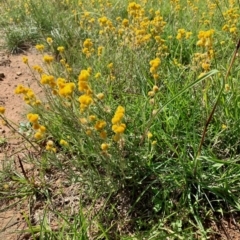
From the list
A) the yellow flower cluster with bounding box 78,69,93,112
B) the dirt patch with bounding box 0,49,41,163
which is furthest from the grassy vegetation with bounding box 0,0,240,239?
the dirt patch with bounding box 0,49,41,163

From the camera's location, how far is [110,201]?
66.2 inches

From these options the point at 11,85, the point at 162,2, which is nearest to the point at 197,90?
the point at 11,85

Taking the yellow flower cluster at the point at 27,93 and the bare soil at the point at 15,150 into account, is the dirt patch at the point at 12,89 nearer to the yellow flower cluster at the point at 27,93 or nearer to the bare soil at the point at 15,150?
the bare soil at the point at 15,150

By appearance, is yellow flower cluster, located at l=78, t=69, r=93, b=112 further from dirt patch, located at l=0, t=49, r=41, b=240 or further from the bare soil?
dirt patch, located at l=0, t=49, r=41, b=240

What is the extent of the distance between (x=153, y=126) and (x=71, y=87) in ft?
2.32

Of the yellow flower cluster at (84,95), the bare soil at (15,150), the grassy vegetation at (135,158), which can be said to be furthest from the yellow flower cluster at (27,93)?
the bare soil at (15,150)

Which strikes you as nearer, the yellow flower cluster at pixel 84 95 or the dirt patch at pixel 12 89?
the yellow flower cluster at pixel 84 95

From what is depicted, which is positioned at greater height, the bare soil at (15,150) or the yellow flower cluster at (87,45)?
the yellow flower cluster at (87,45)

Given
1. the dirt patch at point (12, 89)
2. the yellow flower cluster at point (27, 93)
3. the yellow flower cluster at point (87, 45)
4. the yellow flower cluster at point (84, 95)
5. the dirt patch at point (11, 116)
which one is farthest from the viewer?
the dirt patch at point (12, 89)

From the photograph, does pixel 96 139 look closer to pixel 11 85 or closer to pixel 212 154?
pixel 212 154

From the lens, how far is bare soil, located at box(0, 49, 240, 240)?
1542mm

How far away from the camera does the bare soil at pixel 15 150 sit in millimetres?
1542

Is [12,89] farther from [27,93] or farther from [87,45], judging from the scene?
[27,93]

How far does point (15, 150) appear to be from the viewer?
2.20 metres
